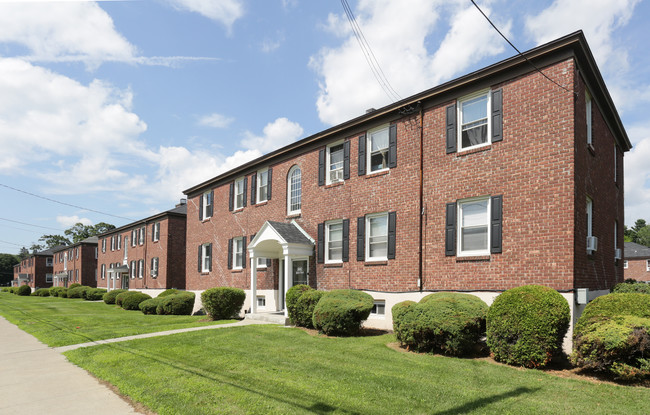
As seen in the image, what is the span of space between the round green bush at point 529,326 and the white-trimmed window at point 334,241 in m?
7.61

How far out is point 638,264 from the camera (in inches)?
1847

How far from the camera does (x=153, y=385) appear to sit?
280 inches

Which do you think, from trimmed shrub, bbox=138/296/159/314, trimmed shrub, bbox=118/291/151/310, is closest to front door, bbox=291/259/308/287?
trimmed shrub, bbox=138/296/159/314

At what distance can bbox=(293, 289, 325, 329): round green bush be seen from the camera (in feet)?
44.5

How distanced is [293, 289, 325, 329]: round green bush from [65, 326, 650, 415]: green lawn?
9.84 feet

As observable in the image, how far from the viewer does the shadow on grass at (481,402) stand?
18.7 ft

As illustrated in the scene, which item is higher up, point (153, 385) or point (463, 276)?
point (463, 276)

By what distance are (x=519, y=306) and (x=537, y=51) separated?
6333 mm

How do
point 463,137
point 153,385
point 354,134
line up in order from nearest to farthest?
point 153,385 → point 463,137 → point 354,134

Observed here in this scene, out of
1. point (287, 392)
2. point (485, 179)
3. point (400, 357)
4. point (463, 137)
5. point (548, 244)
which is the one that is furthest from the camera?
point (463, 137)

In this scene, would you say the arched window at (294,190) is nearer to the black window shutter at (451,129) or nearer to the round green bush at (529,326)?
the black window shutter at (451,129)

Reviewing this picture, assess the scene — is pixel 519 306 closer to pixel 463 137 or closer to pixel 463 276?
pixel 463 276

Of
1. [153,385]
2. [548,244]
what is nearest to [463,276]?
[548,244]

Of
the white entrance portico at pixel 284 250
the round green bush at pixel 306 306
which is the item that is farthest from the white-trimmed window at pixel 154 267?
the round green bush at pixel 306 306
